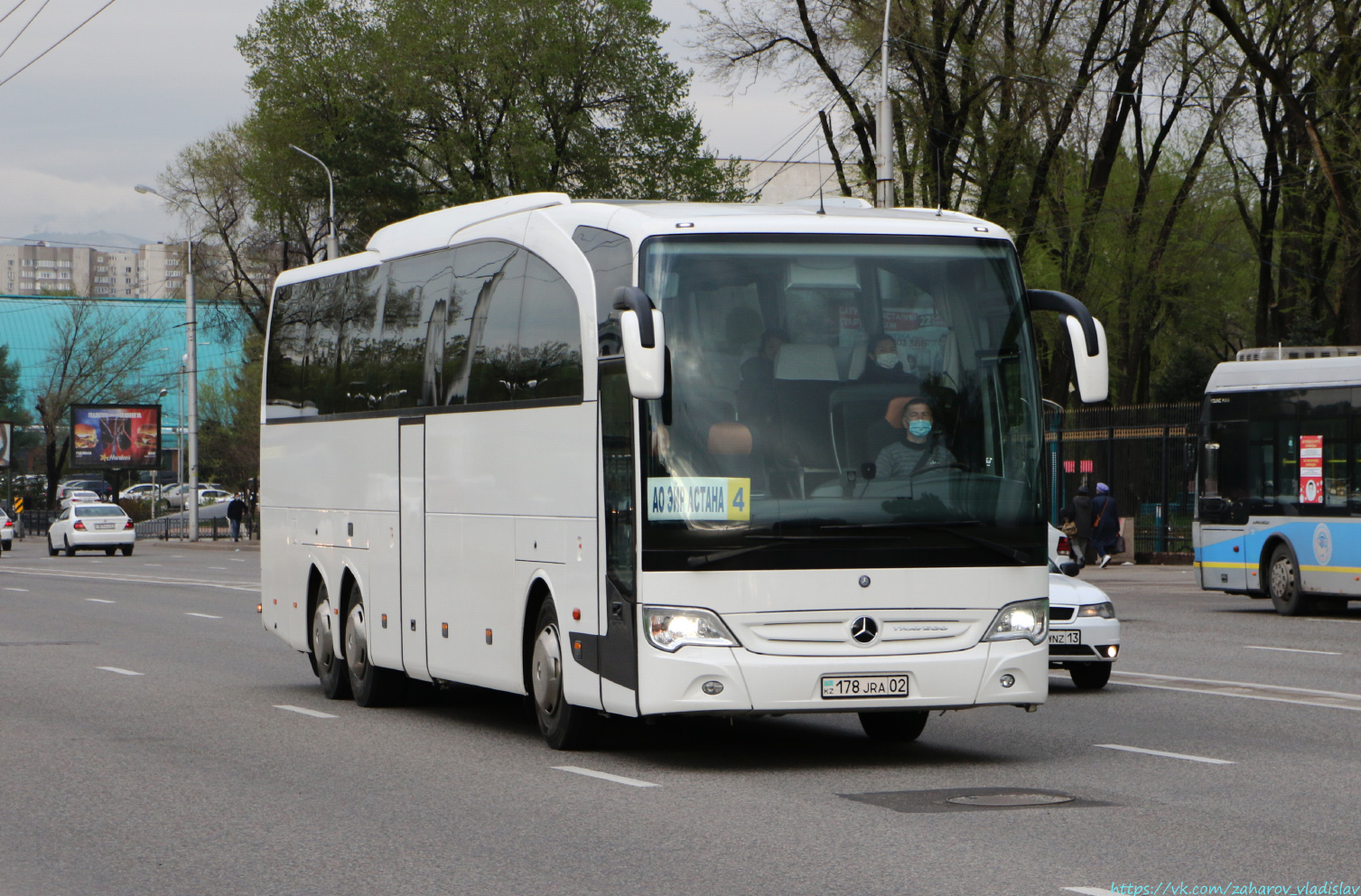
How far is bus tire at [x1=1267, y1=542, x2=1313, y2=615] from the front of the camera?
2389 cm

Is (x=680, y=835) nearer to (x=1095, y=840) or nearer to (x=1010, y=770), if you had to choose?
(x=1095, y=840)

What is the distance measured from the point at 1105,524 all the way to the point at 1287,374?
35.6 feet

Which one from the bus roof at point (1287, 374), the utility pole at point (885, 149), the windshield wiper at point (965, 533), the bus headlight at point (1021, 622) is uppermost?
the utility pole at point (885, 149)

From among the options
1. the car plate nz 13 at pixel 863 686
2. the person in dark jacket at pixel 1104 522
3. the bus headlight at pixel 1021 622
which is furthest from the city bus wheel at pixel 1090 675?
the person in dark jacket at pixel 1104 522

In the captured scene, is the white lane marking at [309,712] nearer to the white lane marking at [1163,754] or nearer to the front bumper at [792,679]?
the front bumper at [792,679]

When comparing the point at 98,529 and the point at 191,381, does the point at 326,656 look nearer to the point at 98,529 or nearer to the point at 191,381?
the point at 98,529

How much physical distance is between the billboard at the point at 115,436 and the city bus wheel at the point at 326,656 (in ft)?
A: 212

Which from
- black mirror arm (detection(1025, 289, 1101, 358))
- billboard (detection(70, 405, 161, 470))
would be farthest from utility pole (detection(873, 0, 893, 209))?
billboard (detection(70, 405, 161, 470))

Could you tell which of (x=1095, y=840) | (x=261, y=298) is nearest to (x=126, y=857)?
(x=1095, y=840)

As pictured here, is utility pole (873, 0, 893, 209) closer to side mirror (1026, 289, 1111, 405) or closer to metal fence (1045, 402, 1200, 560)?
metal fence (1045, 402, 1200, 560)

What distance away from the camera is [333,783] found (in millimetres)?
9875

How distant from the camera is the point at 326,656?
1491cm

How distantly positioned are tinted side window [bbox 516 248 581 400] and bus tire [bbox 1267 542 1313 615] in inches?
598

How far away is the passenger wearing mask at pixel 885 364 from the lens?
404 inches
